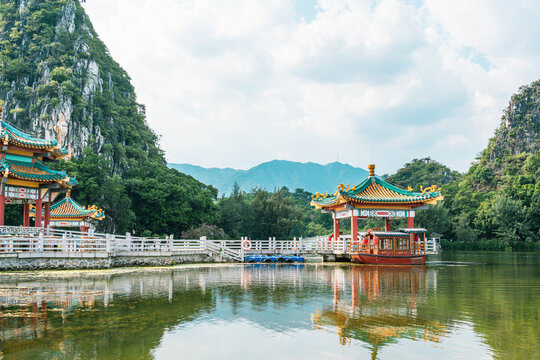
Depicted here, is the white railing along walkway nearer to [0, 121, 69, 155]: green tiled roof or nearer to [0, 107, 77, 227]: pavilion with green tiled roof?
[0, 107, 77, 227]: pavilion with green tiled roof

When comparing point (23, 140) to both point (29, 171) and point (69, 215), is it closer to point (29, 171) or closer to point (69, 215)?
point (29, 171)

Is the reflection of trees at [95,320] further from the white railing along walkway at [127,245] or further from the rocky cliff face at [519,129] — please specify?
the rocky cliff face at [519,129]

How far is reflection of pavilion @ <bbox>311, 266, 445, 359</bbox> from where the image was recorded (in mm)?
8234

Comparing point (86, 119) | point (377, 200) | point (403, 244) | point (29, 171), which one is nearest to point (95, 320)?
point (29, 171)

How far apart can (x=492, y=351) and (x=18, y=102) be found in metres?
69.6

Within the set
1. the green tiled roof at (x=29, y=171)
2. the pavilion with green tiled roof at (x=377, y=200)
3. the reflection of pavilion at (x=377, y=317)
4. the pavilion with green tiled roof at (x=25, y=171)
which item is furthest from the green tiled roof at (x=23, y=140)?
the reflection of pavilion at (x=377, y=317)

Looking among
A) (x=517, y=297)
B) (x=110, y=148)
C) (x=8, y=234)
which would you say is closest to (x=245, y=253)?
(x=8, y=234)

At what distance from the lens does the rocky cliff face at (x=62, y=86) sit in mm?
59500

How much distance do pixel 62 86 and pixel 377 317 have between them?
59141mm

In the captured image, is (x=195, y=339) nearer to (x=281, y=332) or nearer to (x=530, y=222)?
(x=281, y=332)

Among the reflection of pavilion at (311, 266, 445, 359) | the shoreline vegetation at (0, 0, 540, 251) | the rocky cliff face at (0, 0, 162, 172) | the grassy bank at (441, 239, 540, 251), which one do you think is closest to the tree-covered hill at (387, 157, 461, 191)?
the shoreline vegetation at (0, 0, 540, 251)

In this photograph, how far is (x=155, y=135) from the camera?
85438 millimetres

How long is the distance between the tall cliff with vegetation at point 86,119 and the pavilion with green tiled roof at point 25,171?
18954 mm

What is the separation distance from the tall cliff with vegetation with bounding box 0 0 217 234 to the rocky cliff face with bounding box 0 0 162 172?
0.13 m
